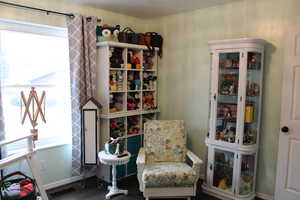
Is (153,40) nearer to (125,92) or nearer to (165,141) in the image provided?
(125,92)

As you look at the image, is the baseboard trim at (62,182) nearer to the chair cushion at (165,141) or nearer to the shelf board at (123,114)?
the shelf board at (123,114)

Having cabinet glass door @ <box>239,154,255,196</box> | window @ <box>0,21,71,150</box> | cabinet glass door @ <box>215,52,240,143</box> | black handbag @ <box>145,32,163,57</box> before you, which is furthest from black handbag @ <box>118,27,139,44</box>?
cabinet glass door @ <box>239,154,255,196</box>

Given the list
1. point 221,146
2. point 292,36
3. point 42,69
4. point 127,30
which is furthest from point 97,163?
point 292,36

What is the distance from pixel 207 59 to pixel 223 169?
4.85ft

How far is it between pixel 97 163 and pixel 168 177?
1.07 metres

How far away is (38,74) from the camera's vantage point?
3002mm

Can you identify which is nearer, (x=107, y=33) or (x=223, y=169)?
(x=223, y=169)

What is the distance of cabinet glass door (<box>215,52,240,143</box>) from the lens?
2.80 meters

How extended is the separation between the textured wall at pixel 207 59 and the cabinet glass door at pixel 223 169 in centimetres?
36

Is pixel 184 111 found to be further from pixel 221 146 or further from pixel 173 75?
pixel 221 146

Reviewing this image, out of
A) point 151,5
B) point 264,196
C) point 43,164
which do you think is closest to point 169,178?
point 264,196

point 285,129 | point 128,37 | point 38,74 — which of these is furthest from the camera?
point 128,37

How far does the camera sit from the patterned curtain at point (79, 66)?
3.03 meters

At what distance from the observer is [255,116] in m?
2.77
